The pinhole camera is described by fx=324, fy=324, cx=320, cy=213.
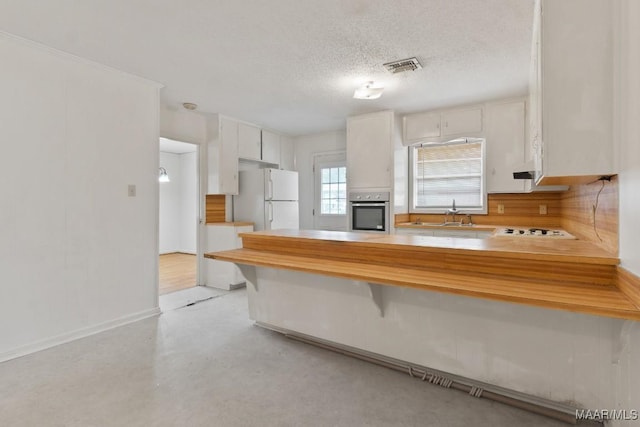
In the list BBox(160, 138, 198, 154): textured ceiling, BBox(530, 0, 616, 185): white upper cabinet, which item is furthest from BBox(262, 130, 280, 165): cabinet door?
BBox(530, 0, 616, 185): white upper cabinet

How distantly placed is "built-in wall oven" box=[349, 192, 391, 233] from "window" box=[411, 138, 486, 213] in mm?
707

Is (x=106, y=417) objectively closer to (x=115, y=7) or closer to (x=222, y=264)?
(x=115, y=7)

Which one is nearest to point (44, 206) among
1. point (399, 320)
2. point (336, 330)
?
point (336, 330)

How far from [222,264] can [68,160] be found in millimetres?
2265

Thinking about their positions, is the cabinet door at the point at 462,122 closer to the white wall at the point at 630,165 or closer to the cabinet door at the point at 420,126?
the cabinet door at the point at 420,126

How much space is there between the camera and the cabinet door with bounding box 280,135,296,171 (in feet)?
19.1

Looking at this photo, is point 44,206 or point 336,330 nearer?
point 336,330

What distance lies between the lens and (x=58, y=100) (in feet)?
8.99

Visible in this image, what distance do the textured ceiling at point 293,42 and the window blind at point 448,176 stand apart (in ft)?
2.77

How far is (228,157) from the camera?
4723mm

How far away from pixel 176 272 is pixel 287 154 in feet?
9.39

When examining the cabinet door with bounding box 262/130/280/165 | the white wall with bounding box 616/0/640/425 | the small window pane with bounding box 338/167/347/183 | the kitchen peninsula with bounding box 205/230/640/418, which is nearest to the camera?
the white wall with bounding box 616/0/640/425

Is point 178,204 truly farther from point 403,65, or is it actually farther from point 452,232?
point 403,65

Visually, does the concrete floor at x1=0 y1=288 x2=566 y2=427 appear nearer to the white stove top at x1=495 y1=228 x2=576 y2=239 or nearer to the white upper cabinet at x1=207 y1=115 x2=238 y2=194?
the white stove top at x1=495 y1=228 x2=576 y2=239
